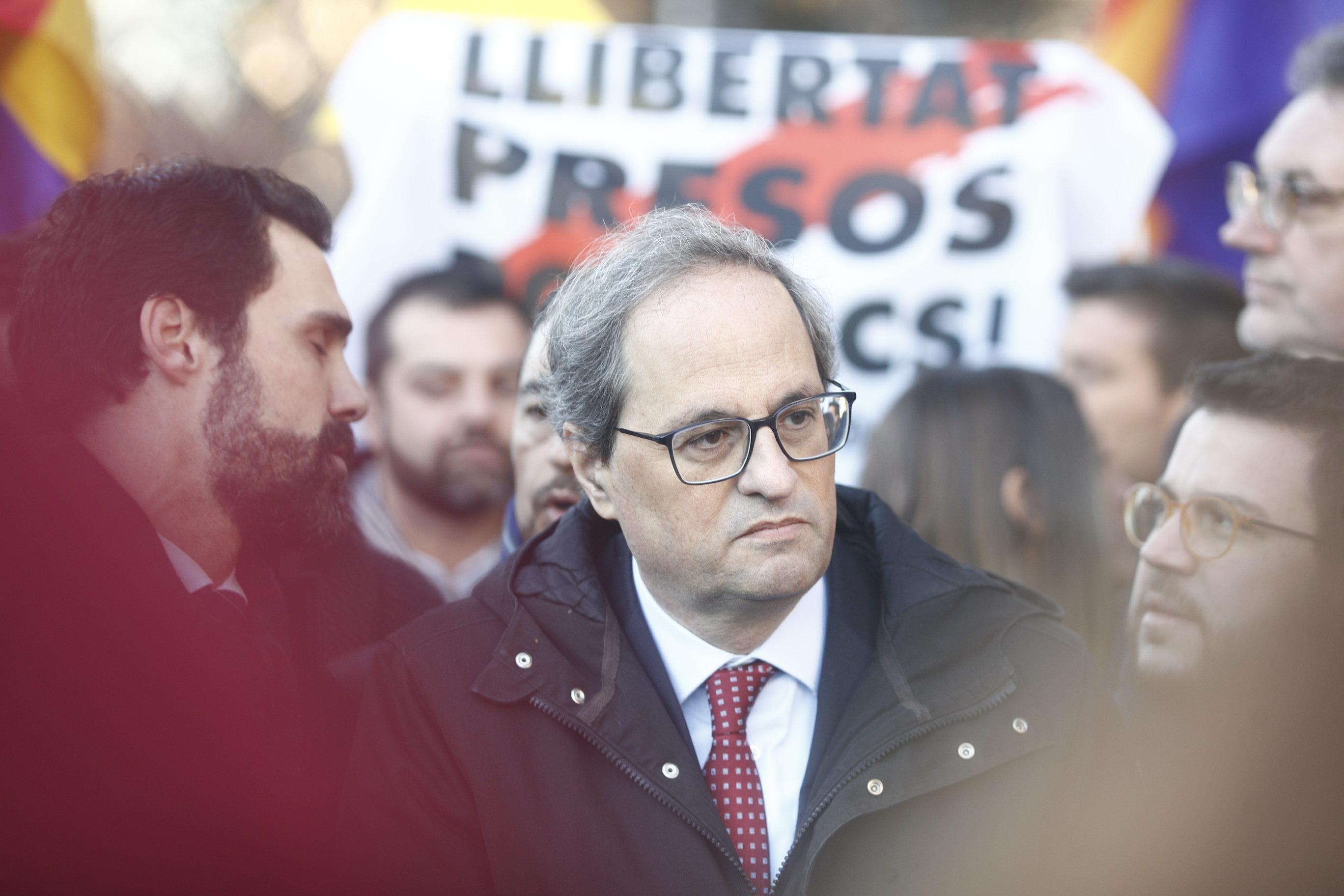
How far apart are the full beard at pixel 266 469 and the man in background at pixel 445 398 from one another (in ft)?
4.71

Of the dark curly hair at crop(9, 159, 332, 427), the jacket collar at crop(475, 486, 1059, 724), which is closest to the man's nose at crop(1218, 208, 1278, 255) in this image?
the jacket collar at crop(475, 486, 1059, 724)

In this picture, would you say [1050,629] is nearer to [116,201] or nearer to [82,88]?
[116,201]

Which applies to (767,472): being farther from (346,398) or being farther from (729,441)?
(346,398)

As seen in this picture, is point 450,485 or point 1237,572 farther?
point 450,485

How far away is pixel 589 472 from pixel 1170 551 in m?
1.15

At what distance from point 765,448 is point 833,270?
2.28m

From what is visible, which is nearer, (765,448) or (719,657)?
(765,448)

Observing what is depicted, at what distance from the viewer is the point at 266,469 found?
1.88 metres

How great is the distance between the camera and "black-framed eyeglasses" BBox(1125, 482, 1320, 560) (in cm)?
212

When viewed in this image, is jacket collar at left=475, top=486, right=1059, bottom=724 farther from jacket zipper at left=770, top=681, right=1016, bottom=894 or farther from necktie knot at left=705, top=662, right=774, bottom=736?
necktie knot at left=705, top=662, right=774, bottom=736

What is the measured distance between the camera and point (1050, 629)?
2.02m

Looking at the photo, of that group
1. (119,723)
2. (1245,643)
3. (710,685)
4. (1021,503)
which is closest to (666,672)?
(710,685)

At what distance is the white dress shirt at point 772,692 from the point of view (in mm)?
1894

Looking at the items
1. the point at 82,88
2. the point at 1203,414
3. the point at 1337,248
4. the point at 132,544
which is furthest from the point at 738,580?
the point at 82,88
